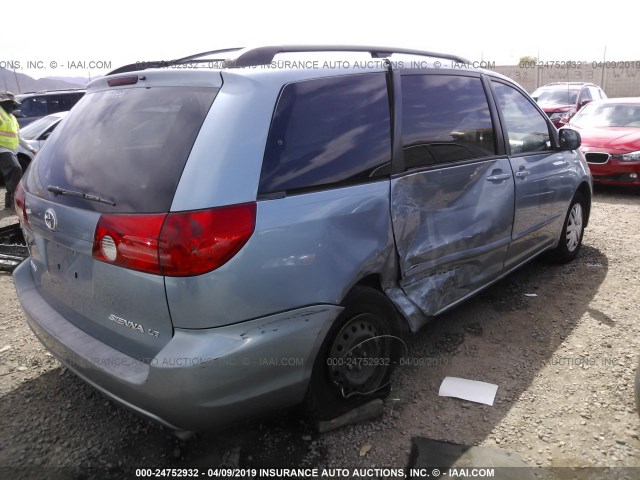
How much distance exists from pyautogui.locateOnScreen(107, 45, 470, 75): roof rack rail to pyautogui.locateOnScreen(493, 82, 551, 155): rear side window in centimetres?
65

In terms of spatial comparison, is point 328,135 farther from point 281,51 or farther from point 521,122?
point 521,122

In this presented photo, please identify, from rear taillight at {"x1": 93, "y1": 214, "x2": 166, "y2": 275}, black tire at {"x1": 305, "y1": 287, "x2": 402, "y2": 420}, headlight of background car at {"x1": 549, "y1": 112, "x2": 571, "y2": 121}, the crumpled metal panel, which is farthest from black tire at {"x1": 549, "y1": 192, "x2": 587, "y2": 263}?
headlight of background car at {"x1": 549, "y1": 112, "x2": 571, "y2": 121}

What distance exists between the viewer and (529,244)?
4.04m

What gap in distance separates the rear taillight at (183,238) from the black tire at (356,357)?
0.70m

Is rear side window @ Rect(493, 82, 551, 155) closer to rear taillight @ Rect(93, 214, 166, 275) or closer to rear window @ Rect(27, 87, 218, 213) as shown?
rear window @ Rect(27, 87, 218, 213)

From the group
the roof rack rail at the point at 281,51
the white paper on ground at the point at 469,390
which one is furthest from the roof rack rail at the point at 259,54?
the white paper on ground at the point at 469,390

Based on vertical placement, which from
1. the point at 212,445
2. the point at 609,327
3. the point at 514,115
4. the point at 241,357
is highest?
the point at 514,115

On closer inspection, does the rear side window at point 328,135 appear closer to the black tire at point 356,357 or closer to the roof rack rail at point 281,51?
the roof rack rail at point 281,51

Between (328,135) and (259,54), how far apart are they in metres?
0.50

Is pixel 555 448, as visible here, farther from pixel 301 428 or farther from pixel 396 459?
pixel 301 428

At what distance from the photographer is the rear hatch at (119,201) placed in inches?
76.9

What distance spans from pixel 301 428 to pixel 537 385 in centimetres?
142

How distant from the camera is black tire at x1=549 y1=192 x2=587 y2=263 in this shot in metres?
4.69

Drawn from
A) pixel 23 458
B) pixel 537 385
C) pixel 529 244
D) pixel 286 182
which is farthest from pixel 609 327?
pixel 23 458
